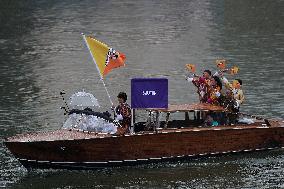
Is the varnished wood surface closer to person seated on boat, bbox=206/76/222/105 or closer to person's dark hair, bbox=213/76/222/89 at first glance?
person seated on boat, bbox=206/76/222/105

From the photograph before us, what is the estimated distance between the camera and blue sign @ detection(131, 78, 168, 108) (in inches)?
817

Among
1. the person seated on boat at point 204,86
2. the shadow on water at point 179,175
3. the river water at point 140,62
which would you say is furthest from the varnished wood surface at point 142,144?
the person seated on boat at point 204,86

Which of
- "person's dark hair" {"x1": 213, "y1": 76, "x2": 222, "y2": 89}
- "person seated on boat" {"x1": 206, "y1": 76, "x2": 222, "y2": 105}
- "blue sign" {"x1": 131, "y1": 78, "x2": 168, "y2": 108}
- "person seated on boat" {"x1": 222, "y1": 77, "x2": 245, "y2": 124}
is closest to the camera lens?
"blue sign" {"x1": 131, "y1": 78, "x2": 168, "y2": 108}

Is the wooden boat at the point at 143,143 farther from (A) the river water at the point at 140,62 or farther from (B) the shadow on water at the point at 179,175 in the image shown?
(A) the river water at the point at 140,62

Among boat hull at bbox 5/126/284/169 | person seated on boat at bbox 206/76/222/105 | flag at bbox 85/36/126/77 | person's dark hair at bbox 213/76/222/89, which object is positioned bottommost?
boat hull at bbox 5/126/284/169

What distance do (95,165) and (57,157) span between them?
1257mm

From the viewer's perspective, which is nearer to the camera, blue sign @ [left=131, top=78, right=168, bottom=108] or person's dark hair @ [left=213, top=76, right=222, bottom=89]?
blue sign @ [left=131, top=78, right=168, bottom=108]

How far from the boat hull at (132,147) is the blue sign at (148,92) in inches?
→ 39.7

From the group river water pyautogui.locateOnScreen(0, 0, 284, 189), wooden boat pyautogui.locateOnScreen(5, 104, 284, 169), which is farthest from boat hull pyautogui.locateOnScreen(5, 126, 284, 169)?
river water pyautogui.locateOnScreen(0, 0, 284, 189)

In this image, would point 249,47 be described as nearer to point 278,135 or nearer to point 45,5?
point 278,135

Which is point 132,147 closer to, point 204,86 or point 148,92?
point 148,92

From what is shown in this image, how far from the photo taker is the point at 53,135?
68.2ft

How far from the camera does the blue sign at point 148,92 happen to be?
2075cm

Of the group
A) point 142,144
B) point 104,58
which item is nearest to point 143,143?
point 142,144
